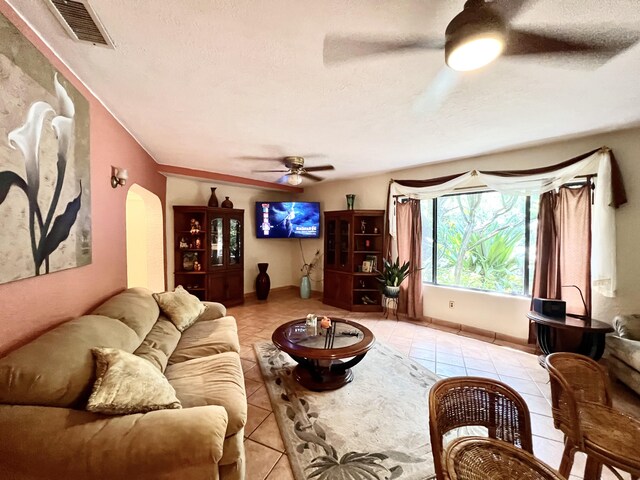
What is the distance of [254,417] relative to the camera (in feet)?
6.48

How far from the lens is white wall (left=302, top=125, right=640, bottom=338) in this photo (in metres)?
2.50

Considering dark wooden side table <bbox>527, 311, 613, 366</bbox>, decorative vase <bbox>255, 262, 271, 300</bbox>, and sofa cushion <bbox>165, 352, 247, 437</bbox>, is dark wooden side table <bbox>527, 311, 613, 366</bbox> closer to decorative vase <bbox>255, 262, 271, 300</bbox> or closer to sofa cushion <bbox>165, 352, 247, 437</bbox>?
sofa cushion <bbox>165, 352, 247, 437</bbox>

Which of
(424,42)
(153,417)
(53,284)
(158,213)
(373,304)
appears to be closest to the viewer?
(153,417)

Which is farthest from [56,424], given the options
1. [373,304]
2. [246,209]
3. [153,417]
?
[246,209]

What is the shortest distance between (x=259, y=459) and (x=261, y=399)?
1.97 feet

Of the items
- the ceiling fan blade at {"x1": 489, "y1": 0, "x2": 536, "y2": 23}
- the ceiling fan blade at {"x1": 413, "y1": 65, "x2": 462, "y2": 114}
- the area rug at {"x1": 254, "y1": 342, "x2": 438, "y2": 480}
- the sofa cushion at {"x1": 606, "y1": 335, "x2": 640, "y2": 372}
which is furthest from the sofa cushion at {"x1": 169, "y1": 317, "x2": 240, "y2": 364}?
the sofa cushion at {"x1": 606, "y1": 335, "x2": 640, "y2": 372}

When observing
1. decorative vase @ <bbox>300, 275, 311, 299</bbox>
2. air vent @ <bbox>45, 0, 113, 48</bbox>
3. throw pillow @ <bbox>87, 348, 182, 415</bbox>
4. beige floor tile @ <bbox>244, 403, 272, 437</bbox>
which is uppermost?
air vent @ <bbox>45, 0, 113, 48</bbox>

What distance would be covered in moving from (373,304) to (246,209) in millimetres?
3254

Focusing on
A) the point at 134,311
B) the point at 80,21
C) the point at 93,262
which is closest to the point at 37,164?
the point at 80,21

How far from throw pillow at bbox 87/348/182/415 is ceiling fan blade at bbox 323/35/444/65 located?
196 centimetres

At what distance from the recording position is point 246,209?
5492 mm

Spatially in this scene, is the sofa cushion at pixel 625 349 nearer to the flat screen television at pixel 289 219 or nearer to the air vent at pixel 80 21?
the air vent at pixel 80 21

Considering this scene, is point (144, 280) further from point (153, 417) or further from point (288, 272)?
point (153, 417)

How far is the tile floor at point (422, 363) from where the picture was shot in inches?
65.2
